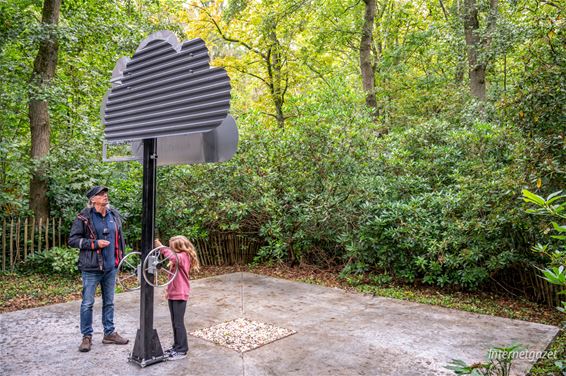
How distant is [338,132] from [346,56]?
12045 mm

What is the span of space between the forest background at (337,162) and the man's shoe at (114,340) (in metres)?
4.00

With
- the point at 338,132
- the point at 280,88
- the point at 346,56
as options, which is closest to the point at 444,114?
the point at 338,132

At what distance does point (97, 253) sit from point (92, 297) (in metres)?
0.44

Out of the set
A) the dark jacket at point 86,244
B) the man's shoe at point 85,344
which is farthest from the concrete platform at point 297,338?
the dark jacket at point 86,244

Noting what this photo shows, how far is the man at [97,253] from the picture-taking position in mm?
4109

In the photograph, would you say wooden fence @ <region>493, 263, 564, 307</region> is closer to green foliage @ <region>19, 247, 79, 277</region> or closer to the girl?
the girl

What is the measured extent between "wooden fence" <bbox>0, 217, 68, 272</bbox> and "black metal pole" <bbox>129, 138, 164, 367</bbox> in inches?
212

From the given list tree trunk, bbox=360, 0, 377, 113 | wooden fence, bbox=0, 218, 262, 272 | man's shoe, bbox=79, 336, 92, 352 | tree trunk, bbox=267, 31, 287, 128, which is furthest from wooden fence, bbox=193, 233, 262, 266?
tree trunk, bbox=360, 0, 377, 113

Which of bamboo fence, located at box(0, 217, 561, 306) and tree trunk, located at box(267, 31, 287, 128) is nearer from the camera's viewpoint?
bamboo fence, located at box(0, 217, 561, 306)

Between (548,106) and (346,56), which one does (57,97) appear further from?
(346,56)

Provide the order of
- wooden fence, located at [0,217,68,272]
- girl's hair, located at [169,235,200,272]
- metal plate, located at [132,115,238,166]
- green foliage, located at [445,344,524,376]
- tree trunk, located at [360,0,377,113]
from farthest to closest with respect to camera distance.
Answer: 1. tree trunk, located at [360,0,377,113]
2. wooden fence, located at [0,217,68,272]
3. girl's hair, located at [169,235,200,272]
4. metal plate, located at [132,115,238,166]
5. green foliage, located at [445,344,524,376]

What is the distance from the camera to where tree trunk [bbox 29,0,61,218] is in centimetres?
838

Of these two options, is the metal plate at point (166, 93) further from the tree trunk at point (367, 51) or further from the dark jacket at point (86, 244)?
the tree trunk at point (367, 51)

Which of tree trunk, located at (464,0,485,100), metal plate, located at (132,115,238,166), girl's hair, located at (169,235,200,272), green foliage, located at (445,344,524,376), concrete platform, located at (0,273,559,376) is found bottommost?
concrete platform, located at (0,273,559,376)
